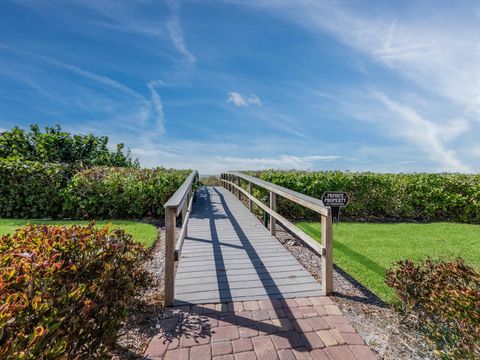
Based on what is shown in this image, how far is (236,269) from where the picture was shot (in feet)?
12.8

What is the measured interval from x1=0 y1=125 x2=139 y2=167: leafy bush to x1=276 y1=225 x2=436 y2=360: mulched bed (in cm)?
1490

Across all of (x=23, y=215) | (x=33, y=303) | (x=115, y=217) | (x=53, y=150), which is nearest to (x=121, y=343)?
A: (x=33, y=303)

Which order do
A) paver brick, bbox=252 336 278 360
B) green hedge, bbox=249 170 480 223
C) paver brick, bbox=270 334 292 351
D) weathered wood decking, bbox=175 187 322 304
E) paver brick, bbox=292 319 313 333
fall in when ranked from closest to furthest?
paver brick, bbox=252 336 278 360
paver brick, bbox=270 334 292 351
paver brick, bbox=292 319 313 333
weathered wood decking, bbox=175 187 322 304
green hedge, bbox=249 170 480 223

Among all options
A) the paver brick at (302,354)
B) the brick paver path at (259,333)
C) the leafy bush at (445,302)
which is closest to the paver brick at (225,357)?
the brick paver path at (259,333)

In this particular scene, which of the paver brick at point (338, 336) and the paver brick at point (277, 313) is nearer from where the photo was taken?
the paver brick at point (338, 336)

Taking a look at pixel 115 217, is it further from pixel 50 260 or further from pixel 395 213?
pixel 395 213

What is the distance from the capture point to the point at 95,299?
6.64ft

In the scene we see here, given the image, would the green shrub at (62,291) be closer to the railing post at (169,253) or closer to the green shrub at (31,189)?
the railing post at (169,253)

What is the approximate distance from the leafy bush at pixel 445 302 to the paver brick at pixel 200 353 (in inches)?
75.9

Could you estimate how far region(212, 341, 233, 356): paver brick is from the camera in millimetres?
2216

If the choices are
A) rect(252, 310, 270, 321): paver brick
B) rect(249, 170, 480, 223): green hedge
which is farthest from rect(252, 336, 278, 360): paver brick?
rect(249, 170, 480, 223): green hedge

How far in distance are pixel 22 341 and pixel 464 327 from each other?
3.02m

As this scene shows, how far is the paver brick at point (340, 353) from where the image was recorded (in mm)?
2174

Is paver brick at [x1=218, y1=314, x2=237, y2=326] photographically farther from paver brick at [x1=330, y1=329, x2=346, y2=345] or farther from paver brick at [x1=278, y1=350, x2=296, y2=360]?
paver brick at [x1=330, y1=329, x2=346, y2=345]
